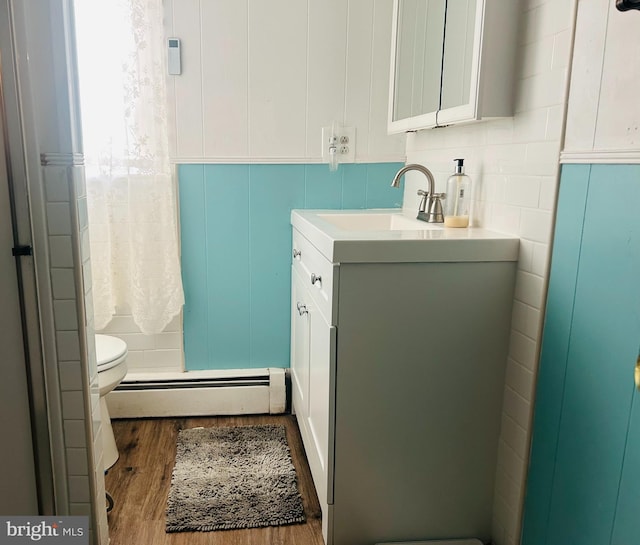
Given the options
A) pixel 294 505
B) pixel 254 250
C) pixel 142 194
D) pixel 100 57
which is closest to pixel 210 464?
pixel 294 505

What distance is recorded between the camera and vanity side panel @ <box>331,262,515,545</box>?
5.10 ft

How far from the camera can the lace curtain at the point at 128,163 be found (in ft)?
7.14

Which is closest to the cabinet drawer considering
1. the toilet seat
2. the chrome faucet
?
the chrome faucet

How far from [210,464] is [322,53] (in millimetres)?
1786

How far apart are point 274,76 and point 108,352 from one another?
1343mm

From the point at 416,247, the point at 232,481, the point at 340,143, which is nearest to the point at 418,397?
the point at 416,247

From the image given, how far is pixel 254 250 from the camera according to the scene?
2535 millimetres

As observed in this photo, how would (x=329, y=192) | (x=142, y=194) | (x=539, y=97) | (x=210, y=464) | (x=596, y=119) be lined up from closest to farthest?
(x=596, y=119), (x=539, y=97), (x=210, y=464), (x=142, y=194), (x=329, y=192)

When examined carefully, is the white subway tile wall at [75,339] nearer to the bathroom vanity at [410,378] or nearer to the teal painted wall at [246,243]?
the bathroom vanity at [410,378]

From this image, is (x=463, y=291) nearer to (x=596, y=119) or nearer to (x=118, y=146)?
(x=596, y=119)

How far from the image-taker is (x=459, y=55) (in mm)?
1717

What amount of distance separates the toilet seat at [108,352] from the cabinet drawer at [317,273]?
0.76m

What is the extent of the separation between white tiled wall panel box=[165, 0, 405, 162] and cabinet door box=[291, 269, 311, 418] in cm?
63

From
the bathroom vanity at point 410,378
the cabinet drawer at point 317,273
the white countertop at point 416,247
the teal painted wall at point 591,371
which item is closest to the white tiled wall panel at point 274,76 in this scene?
the cabinet drawer at point 317,273
